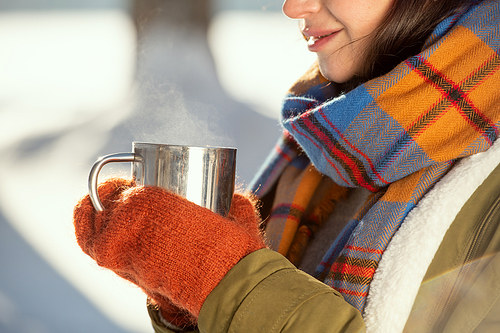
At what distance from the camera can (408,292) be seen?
577 millimetres

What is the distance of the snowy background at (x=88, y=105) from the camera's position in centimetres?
146

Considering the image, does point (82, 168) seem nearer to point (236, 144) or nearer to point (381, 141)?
point (236, 144)

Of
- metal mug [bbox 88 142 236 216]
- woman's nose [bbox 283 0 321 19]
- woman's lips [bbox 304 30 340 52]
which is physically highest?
woman's nose [bbox 283 0 321 19]

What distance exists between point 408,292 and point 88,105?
142 centimetres

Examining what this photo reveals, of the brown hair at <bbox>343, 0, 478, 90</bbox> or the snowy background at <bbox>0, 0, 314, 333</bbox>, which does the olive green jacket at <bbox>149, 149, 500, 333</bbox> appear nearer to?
the brown hair at <bbox>343, 0, 478, 90</bbox>

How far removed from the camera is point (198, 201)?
58 centimetres

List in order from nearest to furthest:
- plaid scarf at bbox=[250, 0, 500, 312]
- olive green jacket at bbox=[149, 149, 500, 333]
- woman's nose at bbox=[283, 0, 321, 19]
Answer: olive green jacket at bbox=[149, 149, 500, 333] < plaid scarf at bbox=[250, 0, 500, 312] < woman's nose at bbox=[283, 0, 321, 19]

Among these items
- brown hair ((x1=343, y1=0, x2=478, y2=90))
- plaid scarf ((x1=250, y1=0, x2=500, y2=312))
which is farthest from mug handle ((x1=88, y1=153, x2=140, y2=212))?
brown hair ((x1=343, y1=0, x2=478, y2=90))

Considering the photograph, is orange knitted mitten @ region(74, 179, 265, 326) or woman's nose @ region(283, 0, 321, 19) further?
woman's nose @ region(283, 0, 321, 19)

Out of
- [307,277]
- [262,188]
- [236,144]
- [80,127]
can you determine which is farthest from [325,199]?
[80,127]

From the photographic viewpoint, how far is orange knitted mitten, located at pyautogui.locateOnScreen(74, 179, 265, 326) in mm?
530

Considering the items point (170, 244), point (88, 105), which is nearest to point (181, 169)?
point (170, 244)

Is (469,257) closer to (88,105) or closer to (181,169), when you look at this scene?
(181,169)

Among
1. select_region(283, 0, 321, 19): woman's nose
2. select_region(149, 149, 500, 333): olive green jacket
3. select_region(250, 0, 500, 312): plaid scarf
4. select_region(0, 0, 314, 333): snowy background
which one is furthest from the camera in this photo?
select_region(0, 0, 314, 333): snowy background
